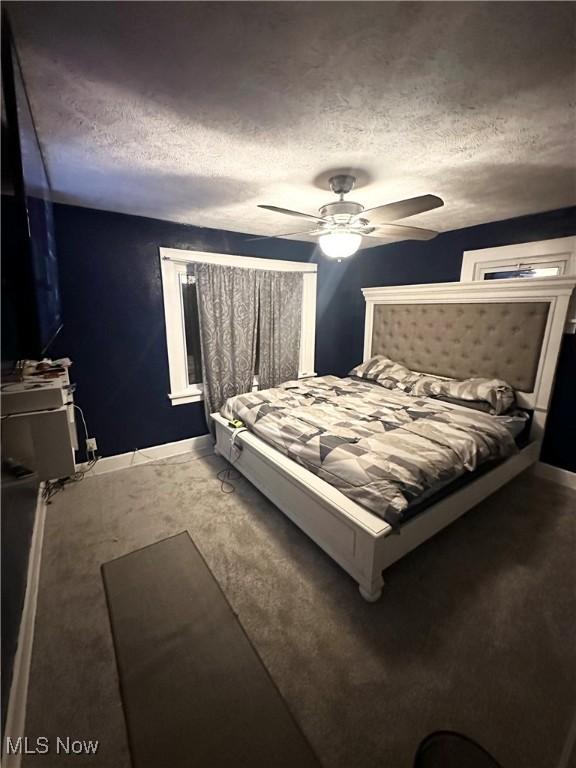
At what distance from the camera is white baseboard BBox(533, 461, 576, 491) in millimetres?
2596

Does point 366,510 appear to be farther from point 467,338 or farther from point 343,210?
point 467,338

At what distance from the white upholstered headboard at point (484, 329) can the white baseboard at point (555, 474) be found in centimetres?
34

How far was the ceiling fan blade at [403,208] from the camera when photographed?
148 cm

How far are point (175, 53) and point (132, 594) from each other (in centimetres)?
233

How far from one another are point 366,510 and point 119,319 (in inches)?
101

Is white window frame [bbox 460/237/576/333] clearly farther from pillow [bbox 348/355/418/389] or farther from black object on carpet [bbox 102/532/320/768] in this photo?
black object on carpet [bbox 102/532/320/768]

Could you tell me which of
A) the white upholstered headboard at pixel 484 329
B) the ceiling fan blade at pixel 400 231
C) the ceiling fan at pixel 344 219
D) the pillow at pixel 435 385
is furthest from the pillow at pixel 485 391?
the ceiling fan at pixel 344 219

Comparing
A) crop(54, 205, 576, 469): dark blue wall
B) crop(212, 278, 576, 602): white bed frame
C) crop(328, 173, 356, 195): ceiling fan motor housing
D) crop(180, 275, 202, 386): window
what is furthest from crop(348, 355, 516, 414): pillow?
crop(328, 173, 356, 195): ceiling fan motor housing

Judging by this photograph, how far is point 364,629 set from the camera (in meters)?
1.49

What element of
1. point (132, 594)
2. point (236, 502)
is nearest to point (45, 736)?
point (132, 594)

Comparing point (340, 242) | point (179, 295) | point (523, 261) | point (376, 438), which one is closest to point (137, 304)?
point (179, 295)

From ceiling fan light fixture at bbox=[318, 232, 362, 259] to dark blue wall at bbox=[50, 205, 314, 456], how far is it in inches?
64.6

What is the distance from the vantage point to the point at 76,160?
166 centimetres

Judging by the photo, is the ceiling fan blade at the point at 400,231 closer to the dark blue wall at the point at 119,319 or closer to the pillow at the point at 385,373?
the pillow at the point at 385,373
